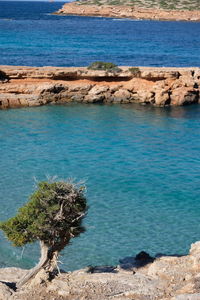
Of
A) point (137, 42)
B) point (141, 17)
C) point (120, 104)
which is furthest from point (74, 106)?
point (141, 17)

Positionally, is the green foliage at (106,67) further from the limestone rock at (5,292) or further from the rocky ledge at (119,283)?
the limestone rock at (5,292)

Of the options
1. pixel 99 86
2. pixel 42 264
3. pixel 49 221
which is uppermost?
pixel 99 86

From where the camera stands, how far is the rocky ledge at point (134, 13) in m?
160

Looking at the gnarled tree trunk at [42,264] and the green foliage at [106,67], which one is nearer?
the gnarled tree trunk at [42,264]

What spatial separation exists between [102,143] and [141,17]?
135451mm

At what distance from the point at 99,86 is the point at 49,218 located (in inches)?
1206

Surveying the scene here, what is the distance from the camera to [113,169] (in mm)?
28703

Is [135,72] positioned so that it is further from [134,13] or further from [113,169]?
[134,13]

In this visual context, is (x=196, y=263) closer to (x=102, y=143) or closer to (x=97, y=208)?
(x=97, y=208)

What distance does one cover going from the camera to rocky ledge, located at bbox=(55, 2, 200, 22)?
527 ft

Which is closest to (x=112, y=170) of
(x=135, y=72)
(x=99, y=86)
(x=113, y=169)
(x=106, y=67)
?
(x=113, y=169)

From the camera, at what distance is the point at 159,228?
71.4 ft

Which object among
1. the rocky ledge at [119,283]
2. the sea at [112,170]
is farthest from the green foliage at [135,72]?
the rocky ledge at [119,283]

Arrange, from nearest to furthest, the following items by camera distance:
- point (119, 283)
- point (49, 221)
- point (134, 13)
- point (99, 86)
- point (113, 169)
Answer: point (49, 221) < point (119, 283) < point (113, 169) < point (99, 86) < point (134, 13)
